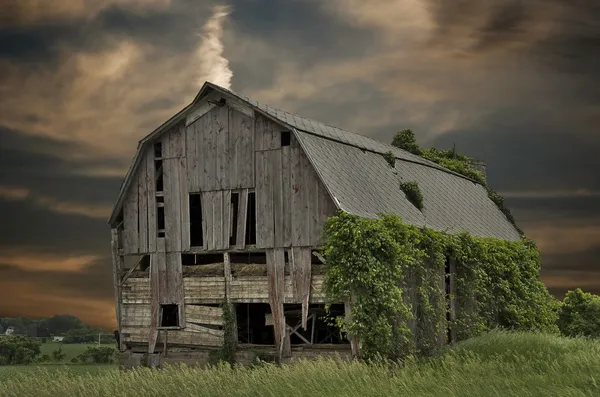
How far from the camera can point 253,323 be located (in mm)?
29078

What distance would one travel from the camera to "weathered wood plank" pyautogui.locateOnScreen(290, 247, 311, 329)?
2492cm

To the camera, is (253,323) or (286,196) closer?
(286,196)

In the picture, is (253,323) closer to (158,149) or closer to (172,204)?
(172,204)

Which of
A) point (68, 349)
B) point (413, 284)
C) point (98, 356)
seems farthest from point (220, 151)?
point (68, 349)

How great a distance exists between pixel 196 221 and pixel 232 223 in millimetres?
2835

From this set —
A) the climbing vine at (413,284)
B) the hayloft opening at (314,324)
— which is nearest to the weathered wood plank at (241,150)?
the climbing vine at (413,284)

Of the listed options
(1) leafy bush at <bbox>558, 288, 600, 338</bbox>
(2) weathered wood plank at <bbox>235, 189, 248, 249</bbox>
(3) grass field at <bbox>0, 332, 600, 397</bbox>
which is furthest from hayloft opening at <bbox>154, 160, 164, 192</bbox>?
(1) leafy bush at <bbox>558, 288, 600, 338</bbox>

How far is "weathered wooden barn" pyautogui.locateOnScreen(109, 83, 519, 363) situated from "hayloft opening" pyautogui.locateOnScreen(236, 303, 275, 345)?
0.16 ft

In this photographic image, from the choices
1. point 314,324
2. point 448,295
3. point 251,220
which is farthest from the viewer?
point 448,295

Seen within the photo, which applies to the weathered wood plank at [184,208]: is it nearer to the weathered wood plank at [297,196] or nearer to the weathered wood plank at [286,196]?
the weathered wood plank at [286,196]

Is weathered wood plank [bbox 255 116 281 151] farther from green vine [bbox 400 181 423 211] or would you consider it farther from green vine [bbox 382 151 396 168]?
green vine [bbox 382 151 396 168]

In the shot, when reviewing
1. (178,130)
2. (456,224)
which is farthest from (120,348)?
(456,224)

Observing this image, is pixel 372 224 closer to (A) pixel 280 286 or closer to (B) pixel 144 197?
(A) pixel 280 286

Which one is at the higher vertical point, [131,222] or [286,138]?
[286,138]
